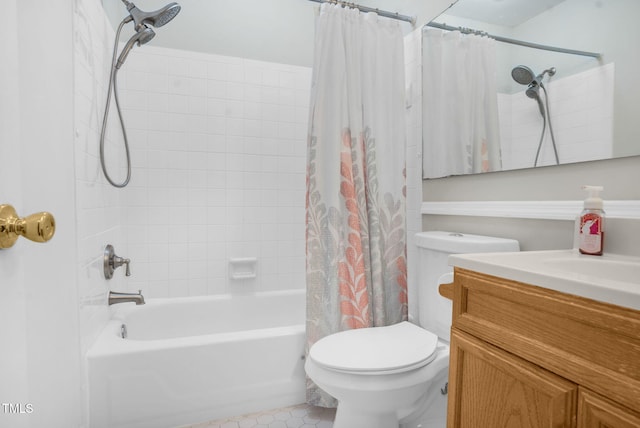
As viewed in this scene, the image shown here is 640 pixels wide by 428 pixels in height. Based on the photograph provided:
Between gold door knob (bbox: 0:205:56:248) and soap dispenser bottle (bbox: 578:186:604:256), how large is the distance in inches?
48.6

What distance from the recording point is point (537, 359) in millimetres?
682

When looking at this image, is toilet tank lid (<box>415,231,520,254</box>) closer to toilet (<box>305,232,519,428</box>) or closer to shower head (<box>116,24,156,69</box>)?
toilet (<box>305,232,519,428</box>)

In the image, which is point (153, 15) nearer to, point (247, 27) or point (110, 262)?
point (247, 27)

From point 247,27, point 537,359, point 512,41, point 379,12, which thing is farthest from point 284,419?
point 247,27

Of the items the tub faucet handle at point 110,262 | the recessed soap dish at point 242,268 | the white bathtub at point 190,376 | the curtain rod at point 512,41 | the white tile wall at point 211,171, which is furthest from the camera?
the recessed soap dish at point 242,268

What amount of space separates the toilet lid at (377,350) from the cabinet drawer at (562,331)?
403mm

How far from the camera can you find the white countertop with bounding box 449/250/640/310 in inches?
22.5

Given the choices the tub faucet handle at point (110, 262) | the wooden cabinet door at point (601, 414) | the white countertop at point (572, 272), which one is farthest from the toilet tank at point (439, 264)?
the tub faucet handle at point (110, 262)

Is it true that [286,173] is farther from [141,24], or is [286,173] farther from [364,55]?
[141,24]

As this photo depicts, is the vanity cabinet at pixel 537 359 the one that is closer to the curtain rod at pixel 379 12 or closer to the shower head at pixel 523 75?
the shower head at pixel 523 75

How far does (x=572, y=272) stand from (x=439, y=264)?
59cm

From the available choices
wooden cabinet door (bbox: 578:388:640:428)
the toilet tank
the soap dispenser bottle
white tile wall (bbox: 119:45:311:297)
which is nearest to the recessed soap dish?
white tile wall (bbox: 119:45:311:297)

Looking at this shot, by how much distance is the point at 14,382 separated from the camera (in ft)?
1.61

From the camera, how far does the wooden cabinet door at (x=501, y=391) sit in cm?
64
